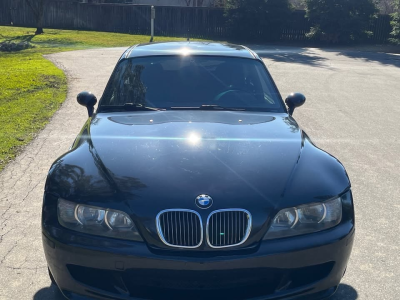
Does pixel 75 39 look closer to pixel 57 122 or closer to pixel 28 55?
pixel 28 55

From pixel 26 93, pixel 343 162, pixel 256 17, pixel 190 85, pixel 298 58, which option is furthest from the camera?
pixel 256 17

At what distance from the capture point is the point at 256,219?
304 centimetres

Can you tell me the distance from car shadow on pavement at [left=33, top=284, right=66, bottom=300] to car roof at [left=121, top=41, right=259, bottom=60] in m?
2.50

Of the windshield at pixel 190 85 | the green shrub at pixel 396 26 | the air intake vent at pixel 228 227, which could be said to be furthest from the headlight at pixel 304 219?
the green shrub at pixel 396 26

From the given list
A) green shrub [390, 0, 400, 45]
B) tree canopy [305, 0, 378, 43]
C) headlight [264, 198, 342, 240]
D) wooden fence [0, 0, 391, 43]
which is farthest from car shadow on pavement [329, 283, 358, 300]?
wooden fence [0, 0, 391, 43]

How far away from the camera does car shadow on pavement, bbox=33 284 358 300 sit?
3592 millimetres

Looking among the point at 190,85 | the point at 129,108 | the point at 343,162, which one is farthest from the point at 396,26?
the point at 129,108

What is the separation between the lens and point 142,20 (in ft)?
112

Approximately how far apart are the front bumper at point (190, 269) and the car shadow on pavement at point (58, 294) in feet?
1.62

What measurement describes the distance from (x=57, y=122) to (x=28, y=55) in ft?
40.4

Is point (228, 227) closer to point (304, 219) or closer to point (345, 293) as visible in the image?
point (304, 219)

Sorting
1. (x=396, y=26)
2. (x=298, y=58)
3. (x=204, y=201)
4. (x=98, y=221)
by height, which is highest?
(x=204, y=201)

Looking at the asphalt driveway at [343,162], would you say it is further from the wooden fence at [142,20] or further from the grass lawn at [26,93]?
the wooden fence at [142,20]

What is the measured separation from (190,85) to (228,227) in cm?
218
